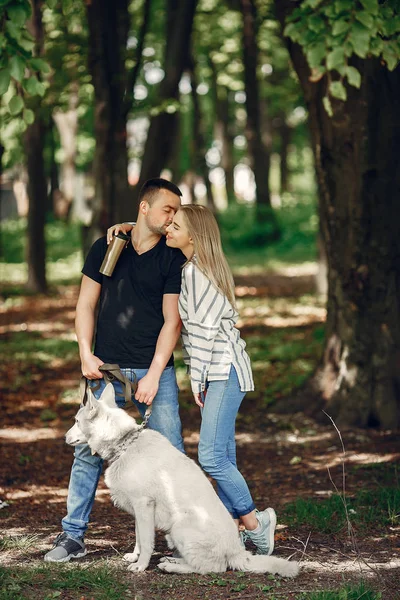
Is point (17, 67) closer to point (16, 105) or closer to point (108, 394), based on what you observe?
point (16, 105)

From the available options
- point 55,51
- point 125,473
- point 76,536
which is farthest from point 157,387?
point 55,51

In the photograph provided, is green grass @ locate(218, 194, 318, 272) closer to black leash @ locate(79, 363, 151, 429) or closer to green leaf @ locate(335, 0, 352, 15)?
green leaf @ locate(335, 0, 352, 15)

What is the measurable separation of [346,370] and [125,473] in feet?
14.8

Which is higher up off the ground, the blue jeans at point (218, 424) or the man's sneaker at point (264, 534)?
the blue jeans at point (218, 424)

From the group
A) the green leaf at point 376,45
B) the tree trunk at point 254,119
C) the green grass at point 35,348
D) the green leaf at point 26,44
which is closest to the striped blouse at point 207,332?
the green leaf at point 26,44

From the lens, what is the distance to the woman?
493 centimetres

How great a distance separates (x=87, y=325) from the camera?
205 inches

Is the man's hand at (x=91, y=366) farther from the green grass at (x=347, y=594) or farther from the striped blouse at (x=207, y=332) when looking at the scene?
the green grass at (x=347, y=594)

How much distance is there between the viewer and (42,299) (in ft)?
60.9

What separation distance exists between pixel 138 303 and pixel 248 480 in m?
3.01

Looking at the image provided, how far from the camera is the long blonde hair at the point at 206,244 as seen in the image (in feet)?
16.2

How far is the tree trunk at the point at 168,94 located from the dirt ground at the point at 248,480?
3.25 meters

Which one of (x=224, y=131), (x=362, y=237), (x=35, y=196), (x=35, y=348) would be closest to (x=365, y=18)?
(x=362, y=237)

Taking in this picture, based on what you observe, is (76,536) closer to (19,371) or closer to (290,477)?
(290,477)
